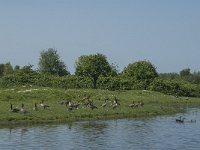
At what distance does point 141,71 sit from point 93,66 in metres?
19.8

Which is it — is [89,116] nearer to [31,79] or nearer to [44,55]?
[31,79]

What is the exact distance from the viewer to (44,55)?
17925 cm

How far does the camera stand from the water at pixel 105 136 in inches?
1598

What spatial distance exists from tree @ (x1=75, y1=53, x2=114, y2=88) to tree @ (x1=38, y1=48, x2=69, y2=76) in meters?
60.3

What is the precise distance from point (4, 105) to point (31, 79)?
61553 mm

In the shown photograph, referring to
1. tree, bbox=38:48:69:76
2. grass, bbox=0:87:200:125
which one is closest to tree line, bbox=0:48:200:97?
grass, bbox=0:87:200:125

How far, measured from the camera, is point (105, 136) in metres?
46.9

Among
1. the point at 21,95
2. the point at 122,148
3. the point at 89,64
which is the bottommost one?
the point at 122,148

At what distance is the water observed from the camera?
133 feet

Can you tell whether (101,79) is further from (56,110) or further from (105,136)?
(105,136)

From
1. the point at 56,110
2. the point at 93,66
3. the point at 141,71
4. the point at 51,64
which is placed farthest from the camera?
the point at 51,64

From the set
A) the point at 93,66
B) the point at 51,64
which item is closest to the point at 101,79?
the point at 93,66

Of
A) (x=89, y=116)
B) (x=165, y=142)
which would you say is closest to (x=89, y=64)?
(x=89, y=116)

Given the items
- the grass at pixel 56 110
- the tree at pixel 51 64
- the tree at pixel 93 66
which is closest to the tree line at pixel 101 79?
the tree at pixel 93 66
